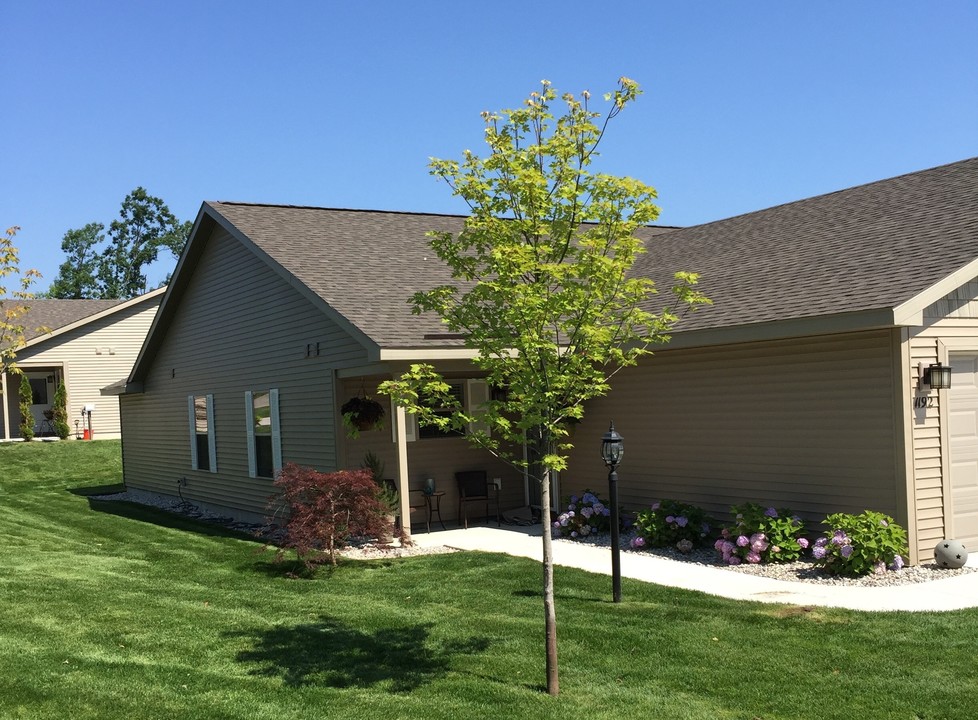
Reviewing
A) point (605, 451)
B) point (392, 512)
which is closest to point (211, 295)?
point (392, 512)

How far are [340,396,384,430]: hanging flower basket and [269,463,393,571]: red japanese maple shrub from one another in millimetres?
1815

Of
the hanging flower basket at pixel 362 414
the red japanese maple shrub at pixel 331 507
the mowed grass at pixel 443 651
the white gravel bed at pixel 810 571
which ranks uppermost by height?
the hanging flower basket at pixel 362 414

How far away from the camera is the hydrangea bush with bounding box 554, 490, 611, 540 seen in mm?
13484

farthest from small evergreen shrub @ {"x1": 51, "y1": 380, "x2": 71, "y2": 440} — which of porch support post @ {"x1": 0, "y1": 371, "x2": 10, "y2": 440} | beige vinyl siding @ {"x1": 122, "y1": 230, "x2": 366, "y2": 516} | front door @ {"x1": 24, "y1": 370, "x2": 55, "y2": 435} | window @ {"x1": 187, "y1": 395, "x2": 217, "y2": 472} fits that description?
window @ {"x1": 187, "y1": 395, "x2": 217, "y2": 472}

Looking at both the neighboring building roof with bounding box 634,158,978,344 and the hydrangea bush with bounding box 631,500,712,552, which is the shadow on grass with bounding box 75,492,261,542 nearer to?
the hydrangea bush with bounding box 631,500,712,552

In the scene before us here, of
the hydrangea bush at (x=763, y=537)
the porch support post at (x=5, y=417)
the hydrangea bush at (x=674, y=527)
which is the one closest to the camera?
the hydrangea bush at (x=763, y=537)

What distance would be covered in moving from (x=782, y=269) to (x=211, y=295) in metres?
11.1

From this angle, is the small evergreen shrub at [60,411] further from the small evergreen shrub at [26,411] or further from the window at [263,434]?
the window at [263,434]

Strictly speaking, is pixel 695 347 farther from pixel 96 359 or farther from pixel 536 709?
pixel 96 359

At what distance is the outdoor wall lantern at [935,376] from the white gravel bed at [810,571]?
1.99 metres

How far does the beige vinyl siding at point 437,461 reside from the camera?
47.8 feet

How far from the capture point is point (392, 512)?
42.7ft

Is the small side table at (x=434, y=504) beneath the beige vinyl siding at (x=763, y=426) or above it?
beneath

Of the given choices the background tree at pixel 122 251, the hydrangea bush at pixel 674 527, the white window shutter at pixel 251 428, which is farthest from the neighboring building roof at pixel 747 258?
the background tree at pixel 122 251
